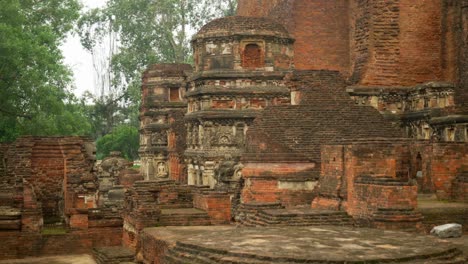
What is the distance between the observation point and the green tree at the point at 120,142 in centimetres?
4669

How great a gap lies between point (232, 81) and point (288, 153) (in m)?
8.56

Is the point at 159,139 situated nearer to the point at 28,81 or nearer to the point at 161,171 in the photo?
the point at 161,171

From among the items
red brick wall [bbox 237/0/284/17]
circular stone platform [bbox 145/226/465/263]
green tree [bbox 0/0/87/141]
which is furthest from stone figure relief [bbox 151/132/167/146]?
circular stone platform [bbox 145/226/465/263]

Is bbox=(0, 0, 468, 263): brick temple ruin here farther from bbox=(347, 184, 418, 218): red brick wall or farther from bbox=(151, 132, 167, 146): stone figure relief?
bbox=(151, 132, 167, 146): stone figure relief

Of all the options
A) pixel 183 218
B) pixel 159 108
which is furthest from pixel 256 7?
pixel 183 218

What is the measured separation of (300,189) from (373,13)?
316 inches

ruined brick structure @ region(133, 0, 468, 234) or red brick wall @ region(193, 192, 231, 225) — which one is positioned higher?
ruined brick structure @ region(133, 0, 468, 234)

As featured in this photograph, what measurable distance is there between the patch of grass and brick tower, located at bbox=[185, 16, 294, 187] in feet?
24.0

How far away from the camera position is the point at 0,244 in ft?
45.2

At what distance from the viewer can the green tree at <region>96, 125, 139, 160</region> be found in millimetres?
46688

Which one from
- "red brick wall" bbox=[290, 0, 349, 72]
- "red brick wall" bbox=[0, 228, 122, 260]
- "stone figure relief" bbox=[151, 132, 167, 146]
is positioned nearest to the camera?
"red brick wall" bbox=[0, 228, 122, 260]

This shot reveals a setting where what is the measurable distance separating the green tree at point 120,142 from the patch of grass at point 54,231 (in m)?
31.1

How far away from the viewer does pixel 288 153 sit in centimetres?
1437

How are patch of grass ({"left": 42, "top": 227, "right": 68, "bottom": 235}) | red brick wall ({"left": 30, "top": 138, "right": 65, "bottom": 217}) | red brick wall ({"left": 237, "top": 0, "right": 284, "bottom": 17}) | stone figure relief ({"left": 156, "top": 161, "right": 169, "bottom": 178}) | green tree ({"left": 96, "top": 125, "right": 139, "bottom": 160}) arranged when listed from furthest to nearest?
green tree ({"left": 96, "top": 125, "right": 139, "bottom": 160}) < stone figure relief ({"left": 156, "top": 161, "right": 169, "bottom": 178}) < red brick wall ({"left": 237, "top": 0, "right": 284, "bottom": 17}) < red brick wall ({"left": 30, "top": 138, "right": 65, "bottom": 217}) < patch of grass ({"left": 42, "top": 227, "right": 68, "bottom": 235})
